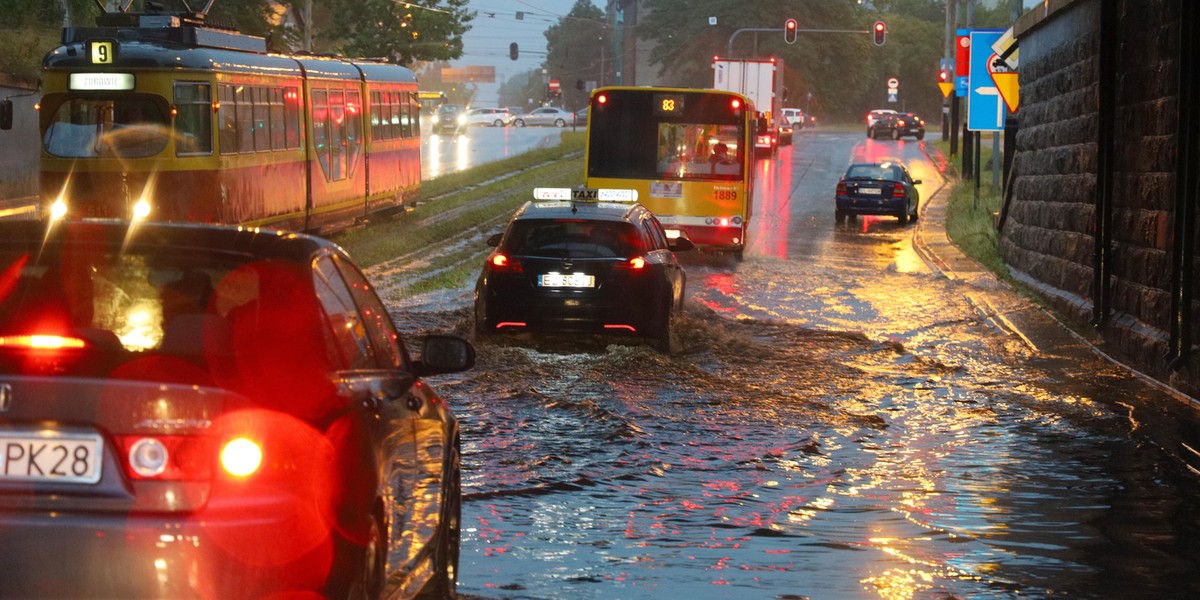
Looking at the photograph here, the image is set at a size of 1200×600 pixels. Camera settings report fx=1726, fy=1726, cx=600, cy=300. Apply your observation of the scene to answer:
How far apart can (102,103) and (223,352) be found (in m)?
20.7

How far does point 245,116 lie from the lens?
2547 cm

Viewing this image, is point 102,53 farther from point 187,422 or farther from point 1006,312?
point 187,422

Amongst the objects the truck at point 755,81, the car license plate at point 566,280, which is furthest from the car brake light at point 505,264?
the truck at point 755,81

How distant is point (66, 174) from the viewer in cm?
2373

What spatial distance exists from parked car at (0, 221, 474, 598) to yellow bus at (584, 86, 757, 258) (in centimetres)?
2297

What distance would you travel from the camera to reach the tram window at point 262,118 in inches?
1022

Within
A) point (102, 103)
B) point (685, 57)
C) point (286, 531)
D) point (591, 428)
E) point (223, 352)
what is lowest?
point (591, 428)

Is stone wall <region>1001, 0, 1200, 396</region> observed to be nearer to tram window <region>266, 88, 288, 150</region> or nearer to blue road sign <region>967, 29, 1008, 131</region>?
blue road sign <region>967, 29, 1008, 131</region>

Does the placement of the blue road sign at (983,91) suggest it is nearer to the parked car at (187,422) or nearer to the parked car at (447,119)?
the parked car at (187,422)

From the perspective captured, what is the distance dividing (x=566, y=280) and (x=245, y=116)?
11599 mm

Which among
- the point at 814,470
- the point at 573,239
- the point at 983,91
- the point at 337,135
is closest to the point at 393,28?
the point at 337,135

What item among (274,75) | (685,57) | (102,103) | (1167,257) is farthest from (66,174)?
(685,57)

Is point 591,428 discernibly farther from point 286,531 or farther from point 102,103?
point 102,103

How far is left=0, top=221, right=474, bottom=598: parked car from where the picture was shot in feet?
13.6
